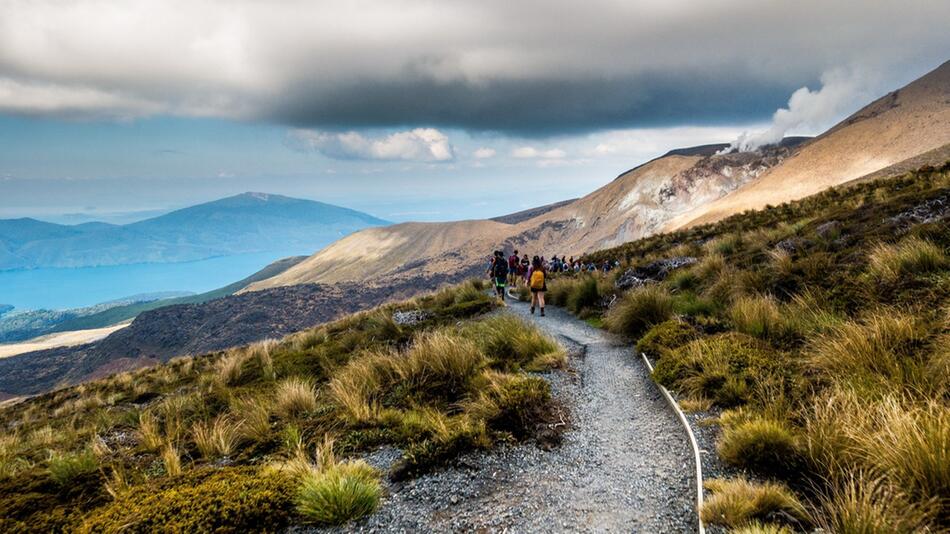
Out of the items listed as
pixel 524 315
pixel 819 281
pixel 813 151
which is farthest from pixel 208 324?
pixel 813 151

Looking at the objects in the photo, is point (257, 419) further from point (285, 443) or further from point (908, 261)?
point (908, 261)

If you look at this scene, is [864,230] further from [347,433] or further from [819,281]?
[347,433]

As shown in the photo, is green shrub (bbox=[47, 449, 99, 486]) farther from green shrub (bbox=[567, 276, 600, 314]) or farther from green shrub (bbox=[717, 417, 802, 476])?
green shrub (bbox=[567, 276, 600, 314])

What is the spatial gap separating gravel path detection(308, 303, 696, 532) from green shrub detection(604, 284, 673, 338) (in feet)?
15.6

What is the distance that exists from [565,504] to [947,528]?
2.78 m

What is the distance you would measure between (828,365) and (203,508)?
25.1 feet

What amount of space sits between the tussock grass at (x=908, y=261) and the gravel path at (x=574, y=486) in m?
5.72

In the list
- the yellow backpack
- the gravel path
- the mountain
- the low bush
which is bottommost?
the gravel path

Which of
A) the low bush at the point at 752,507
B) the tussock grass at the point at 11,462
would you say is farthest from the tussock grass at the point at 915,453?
the tussock grass at the point at 11,462

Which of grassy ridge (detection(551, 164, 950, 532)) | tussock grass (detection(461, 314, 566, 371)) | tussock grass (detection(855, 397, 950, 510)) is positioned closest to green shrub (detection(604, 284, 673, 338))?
grassy ridge (detection(551, 164, 950, 532))

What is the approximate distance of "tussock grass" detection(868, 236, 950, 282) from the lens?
8242 mm

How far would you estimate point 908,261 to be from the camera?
27.9 ft

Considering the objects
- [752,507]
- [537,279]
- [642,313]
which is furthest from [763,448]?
[537,279]

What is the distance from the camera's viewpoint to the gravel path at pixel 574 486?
13.5 feet
